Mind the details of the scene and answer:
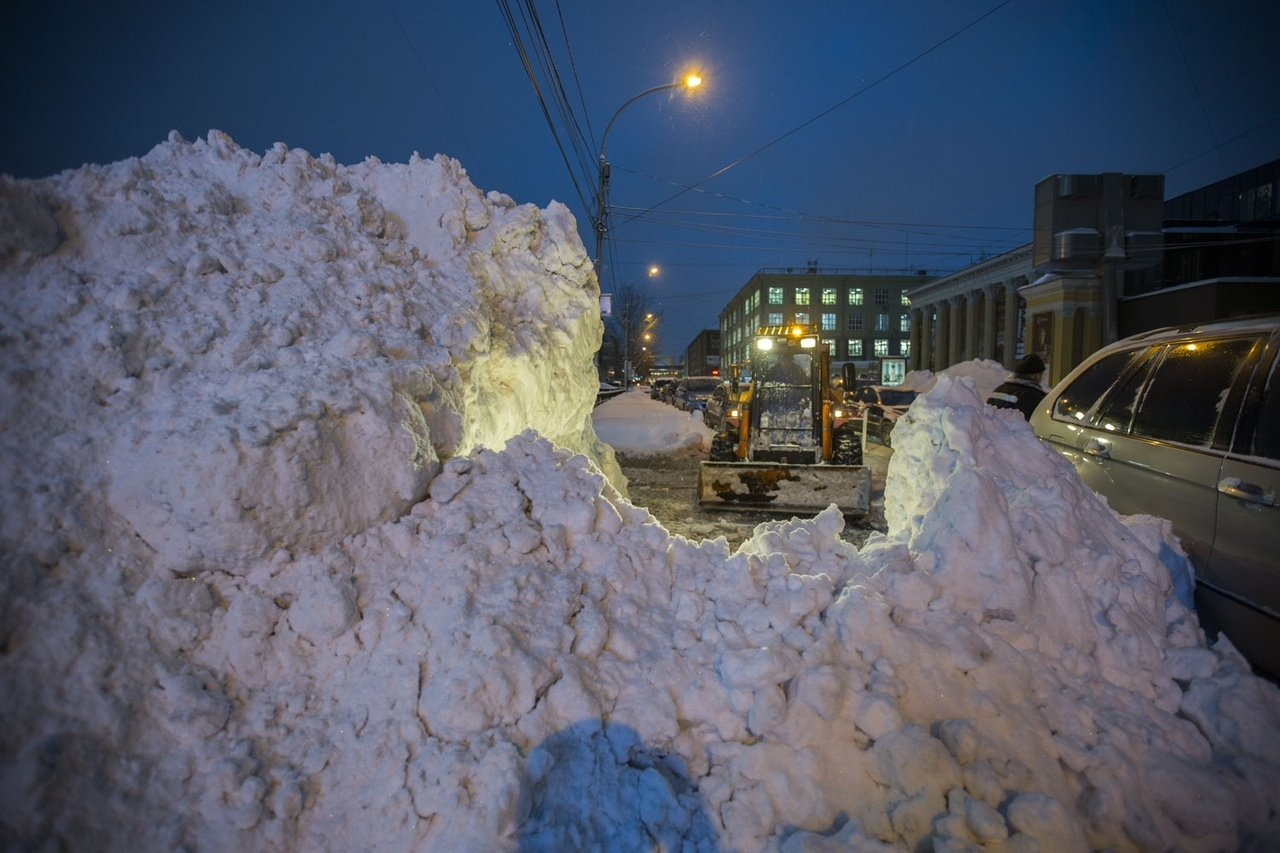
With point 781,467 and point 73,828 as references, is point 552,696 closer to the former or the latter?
point 73,828

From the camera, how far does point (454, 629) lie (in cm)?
263

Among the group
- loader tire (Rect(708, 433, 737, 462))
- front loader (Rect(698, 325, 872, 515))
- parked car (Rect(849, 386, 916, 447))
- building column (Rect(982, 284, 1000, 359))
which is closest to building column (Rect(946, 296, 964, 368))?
building column (Rect(982, 284, 1000, 359))

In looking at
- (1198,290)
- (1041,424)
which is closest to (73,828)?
(1041,424)

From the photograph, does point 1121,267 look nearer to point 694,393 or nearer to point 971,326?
point 694,393

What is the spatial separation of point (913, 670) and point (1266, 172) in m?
45.3

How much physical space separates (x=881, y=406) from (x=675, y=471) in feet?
32.9

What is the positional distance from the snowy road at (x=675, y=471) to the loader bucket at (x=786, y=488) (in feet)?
0.67

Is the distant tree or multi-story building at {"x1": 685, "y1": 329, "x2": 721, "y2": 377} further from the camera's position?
multi-story building at {"x1": 685, "y1": 329, "x2": 721, "y2": 377}

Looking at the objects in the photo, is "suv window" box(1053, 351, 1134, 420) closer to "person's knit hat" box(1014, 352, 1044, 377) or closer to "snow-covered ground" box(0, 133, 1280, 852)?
"snow-covered ground" box(0, 133, 1280, 852)

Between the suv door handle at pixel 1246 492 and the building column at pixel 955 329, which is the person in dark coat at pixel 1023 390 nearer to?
the suv door handle at pixel 1246 492

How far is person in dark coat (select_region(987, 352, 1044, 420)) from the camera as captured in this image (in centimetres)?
900

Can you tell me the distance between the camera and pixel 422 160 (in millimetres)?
5207

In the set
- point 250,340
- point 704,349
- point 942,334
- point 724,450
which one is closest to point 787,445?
point 724,450

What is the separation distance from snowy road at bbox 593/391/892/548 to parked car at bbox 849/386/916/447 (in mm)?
733
